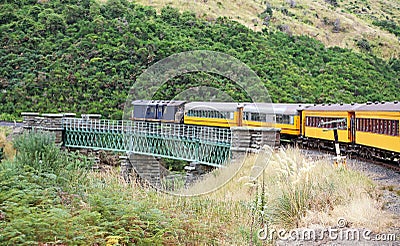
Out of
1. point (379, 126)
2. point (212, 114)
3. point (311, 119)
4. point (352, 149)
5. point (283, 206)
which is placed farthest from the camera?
point (212, 114)

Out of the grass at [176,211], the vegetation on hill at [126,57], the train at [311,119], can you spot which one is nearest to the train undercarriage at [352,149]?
the train at [311,119]

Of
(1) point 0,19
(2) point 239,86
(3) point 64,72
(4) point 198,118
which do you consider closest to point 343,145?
(4) point 198,118

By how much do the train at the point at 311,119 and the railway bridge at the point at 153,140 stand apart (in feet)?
5.14

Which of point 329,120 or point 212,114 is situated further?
point 212,114

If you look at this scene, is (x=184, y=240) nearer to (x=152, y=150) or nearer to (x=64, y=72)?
(x=152, y=150)

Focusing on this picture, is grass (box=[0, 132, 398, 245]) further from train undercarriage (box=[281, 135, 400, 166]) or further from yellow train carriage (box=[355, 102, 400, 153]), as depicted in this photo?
train undercarriage (box=[281, 135, 400, 166])

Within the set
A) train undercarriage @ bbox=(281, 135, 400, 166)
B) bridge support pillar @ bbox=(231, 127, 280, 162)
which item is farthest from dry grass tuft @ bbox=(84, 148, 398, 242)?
bridge support pillar @ bbox=(231, 127, 280, 162)

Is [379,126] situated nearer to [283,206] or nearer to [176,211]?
[283,206]

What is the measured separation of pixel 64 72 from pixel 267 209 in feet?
168

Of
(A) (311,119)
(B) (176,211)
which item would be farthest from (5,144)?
(B) (176,211)

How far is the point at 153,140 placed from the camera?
109 ft

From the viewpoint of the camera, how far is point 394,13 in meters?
103

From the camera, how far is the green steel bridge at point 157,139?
90.6 ft

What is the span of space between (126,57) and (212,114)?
31121mm
